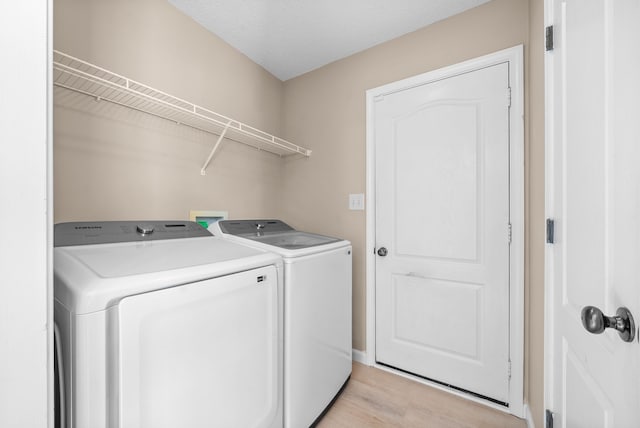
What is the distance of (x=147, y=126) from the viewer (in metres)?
1.53

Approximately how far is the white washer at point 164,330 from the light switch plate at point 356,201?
103 centimetres

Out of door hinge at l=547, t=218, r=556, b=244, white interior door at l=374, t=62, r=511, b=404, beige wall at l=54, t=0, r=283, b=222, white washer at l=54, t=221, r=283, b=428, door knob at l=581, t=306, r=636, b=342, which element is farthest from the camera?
white interior door at l=374, t=62, r=511, b=404

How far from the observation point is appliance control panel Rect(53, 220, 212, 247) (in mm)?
1086

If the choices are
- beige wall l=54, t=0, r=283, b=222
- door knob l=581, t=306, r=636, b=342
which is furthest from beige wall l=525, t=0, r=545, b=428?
beige wall l=54, t=0, r=283, b=222

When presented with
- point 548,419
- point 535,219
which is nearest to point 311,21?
point 535,219

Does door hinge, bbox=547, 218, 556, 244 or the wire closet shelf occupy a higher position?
the wire closet shelf

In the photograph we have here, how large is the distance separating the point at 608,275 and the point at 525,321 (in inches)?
45.0

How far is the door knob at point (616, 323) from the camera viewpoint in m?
0.50

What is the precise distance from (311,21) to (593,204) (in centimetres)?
189

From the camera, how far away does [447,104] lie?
1732 millimetres

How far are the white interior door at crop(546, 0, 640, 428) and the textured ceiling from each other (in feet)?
2.96

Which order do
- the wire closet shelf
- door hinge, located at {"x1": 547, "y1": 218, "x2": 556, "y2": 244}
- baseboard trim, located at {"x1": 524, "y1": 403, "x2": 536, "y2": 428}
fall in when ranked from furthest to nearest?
baseboard trim, located at {"x1": 524, "y1": 403, "x2": 536, "y2": 428} → the wire closet shelf → door hinge, located at {"x1": 547, "y1": 218, "x2": 556, "y2": 244}

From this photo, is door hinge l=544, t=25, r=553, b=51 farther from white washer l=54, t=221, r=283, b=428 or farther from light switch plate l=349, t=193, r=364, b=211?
white washer l=54, t=221, r=283, b=428

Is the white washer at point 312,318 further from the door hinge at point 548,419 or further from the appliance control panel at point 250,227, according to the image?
the door hinge at point 548,419
